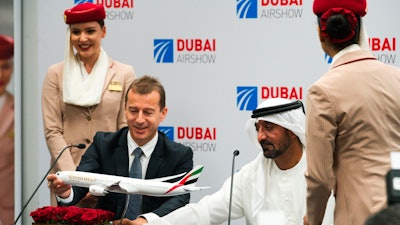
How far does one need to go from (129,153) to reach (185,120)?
1397mm

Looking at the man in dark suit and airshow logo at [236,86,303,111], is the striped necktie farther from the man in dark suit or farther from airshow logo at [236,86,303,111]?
airshow logo at [236,86,303,111]

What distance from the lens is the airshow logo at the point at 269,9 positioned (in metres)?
5.74

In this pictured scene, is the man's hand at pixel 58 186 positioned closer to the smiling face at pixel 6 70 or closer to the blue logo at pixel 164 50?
the blue logo at pixel 164 50

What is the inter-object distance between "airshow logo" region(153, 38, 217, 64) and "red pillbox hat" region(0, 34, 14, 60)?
1170 mm

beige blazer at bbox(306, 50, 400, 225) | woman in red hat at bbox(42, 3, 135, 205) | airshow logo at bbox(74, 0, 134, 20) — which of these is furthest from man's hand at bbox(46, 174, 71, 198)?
airshow logo at bbox(74, 0, 134, 20)

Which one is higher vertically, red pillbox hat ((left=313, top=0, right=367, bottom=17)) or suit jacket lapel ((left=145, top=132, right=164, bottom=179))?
red pillbox hat ((left=313, top=0, right=367, bottom=17))

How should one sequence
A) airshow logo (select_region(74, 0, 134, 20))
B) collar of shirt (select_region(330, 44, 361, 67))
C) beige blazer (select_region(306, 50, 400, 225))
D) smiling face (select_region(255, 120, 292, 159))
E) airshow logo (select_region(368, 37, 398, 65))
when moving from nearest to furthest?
beige blazer (select_region(306, 50, 400, 225)), collar of shirt (select_region(330, 44, 361, 67)), smiling face (select_region(255, 120, 292, 159)), airshow logo (select_region(368, 37, 398, 65)), airshow logo (select_region(74, 0, 134, 20))

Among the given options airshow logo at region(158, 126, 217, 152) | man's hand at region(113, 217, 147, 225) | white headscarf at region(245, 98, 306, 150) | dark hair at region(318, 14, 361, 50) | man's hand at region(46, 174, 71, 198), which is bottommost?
man's hand at region(113, 217, 147, 225)

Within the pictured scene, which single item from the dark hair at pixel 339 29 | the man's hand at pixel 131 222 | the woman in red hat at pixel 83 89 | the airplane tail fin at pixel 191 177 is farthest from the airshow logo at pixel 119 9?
the dark hair at pixel 339 29

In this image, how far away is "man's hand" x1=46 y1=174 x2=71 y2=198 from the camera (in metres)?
4.21

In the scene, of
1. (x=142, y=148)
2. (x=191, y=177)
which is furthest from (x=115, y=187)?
(x=142, y=148)

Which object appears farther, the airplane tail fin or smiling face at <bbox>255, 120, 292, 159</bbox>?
the airplane tail fin

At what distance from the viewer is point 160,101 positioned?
Result: 15.6 ft

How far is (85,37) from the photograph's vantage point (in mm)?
5352
